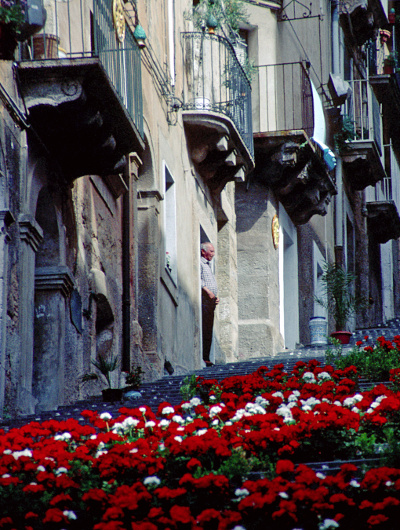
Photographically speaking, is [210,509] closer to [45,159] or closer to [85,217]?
[45,159]

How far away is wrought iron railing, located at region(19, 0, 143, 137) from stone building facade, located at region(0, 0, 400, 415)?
0.03 m

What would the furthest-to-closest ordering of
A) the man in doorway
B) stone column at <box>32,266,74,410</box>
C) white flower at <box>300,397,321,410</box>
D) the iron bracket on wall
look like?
A: 1. the iron bracket on wall
2. the man in doorway
3. stone column at <box>32,266,74,410</box>
4. white flower at <box>300,397,321,410</box>

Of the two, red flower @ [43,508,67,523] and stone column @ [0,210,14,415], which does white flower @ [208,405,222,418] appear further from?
red flower @ [43,508,67,523]

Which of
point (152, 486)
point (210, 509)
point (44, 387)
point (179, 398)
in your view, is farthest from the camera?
point (44, 387)

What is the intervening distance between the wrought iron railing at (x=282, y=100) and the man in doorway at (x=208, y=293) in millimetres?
3817

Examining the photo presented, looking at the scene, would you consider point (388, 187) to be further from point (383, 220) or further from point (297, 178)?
point (297, 178)

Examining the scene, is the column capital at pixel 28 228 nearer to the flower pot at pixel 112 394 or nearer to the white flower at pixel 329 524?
the flower pot at pixel 112 394

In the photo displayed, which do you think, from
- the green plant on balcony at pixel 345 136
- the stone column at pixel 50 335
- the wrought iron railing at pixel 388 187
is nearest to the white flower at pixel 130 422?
the stone column at pixel 50 335

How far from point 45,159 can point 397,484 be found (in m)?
5.96

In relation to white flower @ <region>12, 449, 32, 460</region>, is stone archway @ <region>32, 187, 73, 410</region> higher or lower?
higher

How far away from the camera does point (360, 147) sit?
26.2 meters

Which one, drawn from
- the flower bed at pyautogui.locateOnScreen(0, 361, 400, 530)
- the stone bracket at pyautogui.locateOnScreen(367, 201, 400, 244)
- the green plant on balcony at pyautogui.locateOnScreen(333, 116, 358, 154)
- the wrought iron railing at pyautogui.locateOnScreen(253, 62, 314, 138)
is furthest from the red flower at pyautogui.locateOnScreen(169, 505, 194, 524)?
the stone bracket at pyautogui.locateOnScreen(367, 201, 400, 244)

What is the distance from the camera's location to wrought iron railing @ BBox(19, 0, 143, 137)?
10.7 metres

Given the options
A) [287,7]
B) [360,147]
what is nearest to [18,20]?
[287,7]
